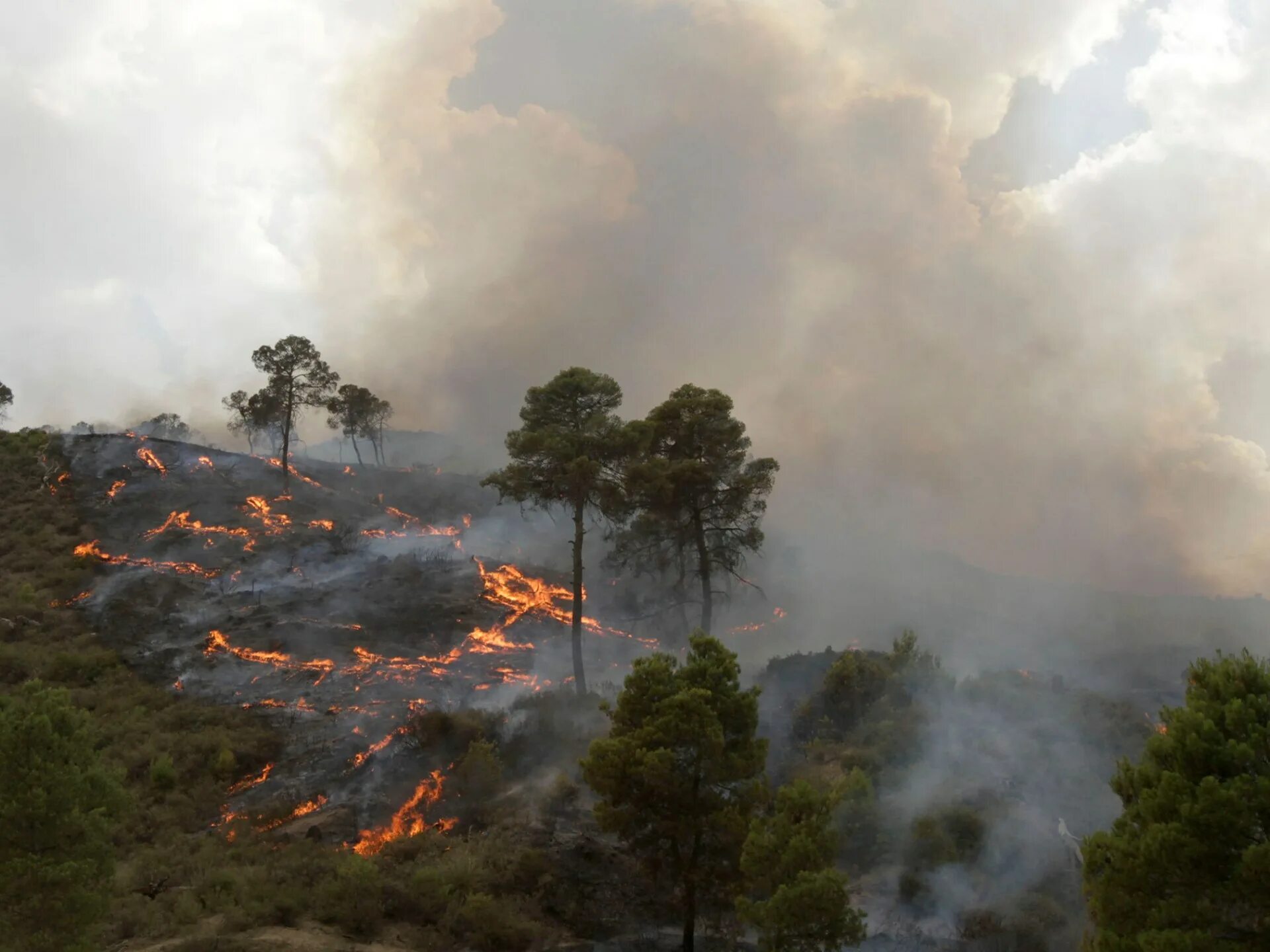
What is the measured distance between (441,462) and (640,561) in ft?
456

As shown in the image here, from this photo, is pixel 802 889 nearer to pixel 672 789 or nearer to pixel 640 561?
pixel 672 789

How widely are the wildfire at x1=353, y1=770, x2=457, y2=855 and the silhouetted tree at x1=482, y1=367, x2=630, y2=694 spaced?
29.6 ft

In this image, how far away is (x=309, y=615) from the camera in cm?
3903

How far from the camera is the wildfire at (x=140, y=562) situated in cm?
4144

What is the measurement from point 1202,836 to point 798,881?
6.64 metres

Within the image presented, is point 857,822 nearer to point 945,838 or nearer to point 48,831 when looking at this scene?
point 945,838

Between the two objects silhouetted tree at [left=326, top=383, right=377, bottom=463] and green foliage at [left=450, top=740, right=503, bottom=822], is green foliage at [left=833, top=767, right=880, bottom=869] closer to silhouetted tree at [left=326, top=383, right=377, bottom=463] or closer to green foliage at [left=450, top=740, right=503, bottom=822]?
green foliage at [left=450, top=740, right=503, bottom=822]

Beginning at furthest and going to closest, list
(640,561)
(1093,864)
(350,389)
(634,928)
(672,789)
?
1. (350,389)
2. (640,561)
3. (634,928)
4. (672,789)
5. (1093,864)

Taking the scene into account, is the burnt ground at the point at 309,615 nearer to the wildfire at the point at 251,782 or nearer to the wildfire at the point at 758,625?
the wildfire at the point at 251,782

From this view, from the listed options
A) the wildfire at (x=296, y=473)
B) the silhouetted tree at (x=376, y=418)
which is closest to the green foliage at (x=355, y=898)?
the wildfire at (x=296, y=473)

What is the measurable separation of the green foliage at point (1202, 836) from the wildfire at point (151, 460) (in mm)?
61226

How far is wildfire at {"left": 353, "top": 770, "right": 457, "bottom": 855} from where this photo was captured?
2156 cm

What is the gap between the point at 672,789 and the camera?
1673 centimetres

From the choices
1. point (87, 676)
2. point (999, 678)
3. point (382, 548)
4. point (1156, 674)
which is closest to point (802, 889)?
point (999, 678)
